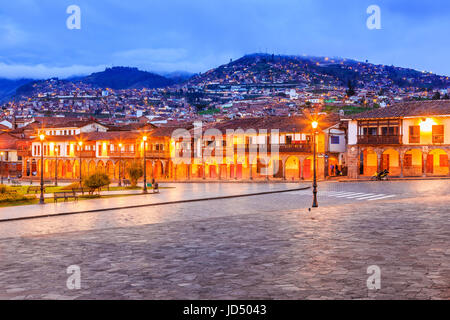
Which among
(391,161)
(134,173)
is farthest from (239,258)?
(391,161)

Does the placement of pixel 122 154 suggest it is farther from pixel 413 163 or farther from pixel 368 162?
pixel 413 163

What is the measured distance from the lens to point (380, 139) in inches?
1804

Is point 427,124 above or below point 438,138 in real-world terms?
above

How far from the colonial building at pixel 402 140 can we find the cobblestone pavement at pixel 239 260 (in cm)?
3037

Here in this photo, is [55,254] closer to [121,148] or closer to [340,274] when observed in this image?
[340,274]

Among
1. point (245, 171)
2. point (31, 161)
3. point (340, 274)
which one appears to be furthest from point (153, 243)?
point (31, 161)

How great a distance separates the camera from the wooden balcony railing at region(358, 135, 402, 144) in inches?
1773

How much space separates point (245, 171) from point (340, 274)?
47.7 meters

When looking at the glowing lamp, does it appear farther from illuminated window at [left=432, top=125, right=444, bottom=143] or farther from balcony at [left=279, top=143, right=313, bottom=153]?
balcony at [left=279, top=143, right=313, bottom=153]

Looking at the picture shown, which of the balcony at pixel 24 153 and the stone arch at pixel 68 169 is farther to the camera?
the balcony at pixel 24 153

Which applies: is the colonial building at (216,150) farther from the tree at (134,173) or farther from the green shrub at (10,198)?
the green shrub at (10,198)

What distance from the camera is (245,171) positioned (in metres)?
55.9

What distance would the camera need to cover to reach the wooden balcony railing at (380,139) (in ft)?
148

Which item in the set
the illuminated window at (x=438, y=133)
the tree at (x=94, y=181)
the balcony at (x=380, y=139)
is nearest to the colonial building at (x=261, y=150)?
the balcony at (x=380, y=139)
